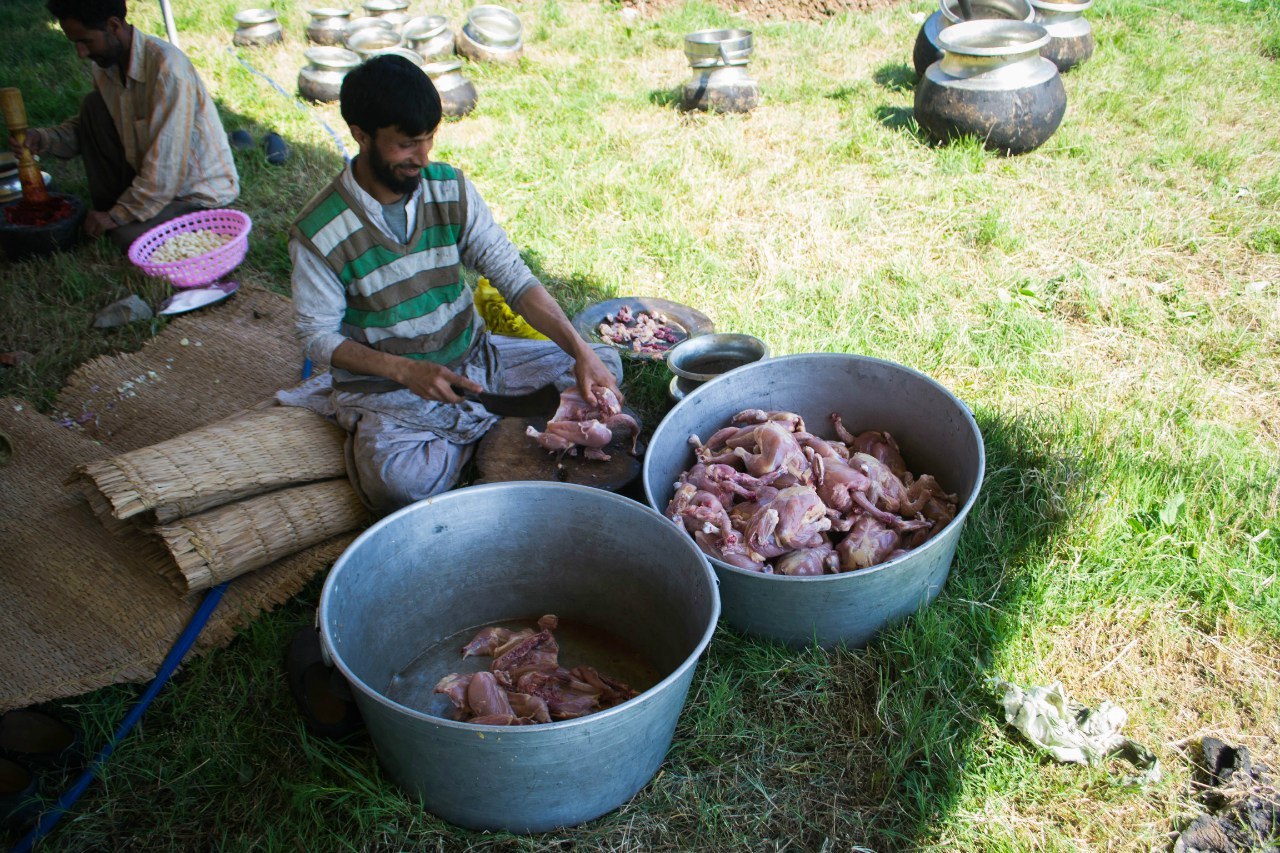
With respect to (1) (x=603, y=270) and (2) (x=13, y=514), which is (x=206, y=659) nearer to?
(2) (x=13, y=514)

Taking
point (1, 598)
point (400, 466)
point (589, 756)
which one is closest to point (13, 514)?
point (1, 598)

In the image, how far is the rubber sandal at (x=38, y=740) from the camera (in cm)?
242

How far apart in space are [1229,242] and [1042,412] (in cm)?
226

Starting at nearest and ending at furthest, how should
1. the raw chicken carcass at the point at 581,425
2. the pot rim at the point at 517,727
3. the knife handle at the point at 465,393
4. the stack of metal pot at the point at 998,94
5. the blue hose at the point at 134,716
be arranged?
the pot rim at the point at 517,727, the blue hose at the point at 134,716, the knife handle at the point at 465,393, the raw chicken carcass at the point at 581,425, the stack of metal pot at the point at 998,94

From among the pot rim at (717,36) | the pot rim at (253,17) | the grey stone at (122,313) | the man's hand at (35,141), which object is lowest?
the grey stone at (122,313)

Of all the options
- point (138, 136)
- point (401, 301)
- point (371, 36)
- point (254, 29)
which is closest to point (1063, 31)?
point (371, 36)

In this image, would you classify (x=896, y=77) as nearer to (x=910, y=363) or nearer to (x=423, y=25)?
(x=423, y=25)

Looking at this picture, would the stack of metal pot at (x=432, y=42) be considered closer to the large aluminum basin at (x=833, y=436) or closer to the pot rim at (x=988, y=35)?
the pot rim at (x=988, y=35)

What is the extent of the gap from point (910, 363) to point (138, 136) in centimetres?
442

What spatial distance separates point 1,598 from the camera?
115 inches

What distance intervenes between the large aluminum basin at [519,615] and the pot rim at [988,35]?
4.78 metres

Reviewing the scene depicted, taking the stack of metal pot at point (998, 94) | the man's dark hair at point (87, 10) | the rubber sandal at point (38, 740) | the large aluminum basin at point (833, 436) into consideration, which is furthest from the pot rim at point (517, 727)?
the stack of metal pot at point (998, 94)

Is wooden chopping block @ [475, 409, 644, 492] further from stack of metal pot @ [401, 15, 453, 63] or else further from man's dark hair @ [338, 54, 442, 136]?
stack of metal pot @ [401, 15, 453, 63]

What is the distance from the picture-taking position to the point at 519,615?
296 centimetres
